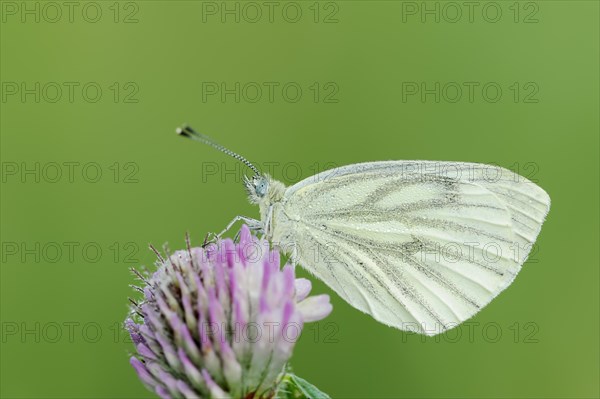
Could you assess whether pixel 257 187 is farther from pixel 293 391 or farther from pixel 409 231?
pixel 293 391

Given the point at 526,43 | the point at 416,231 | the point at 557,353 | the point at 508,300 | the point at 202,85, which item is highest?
the point at 526,43

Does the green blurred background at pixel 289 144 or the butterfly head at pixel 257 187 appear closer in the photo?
the butterfly head at pixel 257 187

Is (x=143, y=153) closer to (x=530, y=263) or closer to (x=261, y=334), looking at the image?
(x=530, y=263)

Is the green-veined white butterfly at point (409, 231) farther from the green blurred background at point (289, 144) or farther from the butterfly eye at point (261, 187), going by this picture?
the green blurred background at point (289, 144)

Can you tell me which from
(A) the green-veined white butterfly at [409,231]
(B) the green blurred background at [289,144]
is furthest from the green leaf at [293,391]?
(B) the green blurred background at [289,144]

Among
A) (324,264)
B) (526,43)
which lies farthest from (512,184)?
(526,43)

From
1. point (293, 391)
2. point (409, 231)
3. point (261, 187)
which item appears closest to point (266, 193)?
point (261, 187)
